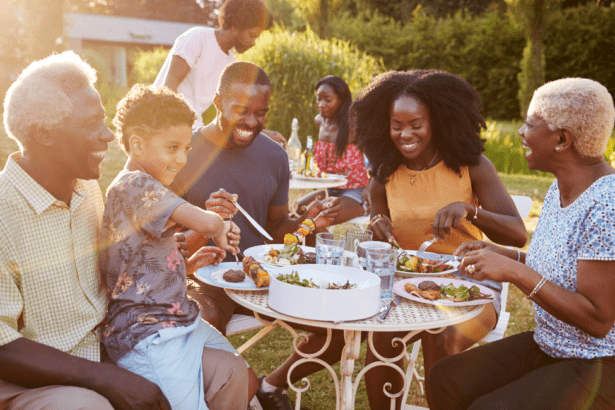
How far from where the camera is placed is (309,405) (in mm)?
3596

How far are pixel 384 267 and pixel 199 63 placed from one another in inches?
130

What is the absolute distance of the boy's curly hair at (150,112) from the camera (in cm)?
216

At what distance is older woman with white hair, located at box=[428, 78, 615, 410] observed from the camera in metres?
1.90

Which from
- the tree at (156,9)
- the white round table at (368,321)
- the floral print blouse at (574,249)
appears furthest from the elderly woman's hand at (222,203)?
the tree at (156,9)

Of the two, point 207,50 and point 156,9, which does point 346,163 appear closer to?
point 207,50

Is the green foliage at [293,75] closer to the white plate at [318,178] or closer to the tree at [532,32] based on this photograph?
the white plate at [318,178]

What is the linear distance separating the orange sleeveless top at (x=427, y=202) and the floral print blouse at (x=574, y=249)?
2.95 feet

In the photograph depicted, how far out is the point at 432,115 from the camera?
3.24m

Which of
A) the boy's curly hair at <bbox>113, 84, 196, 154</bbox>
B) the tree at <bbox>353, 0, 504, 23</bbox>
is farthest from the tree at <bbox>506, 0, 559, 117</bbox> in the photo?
the boy's curly hair at <bbox>113, 84, 196, 154</bbox>

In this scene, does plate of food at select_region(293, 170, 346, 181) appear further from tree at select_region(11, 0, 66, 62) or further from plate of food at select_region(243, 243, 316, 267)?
tree at select_region(11, 0, 66, 62)

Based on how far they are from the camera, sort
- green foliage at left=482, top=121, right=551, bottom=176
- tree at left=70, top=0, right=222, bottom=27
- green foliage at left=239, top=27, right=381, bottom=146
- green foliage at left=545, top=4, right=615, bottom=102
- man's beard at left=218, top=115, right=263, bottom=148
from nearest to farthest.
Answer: man's beard at left=218, top=115, right=263, bottom=148
green foliage at left=239, top=27, right=381, bottom=146
green foliage at left=482, top=121, right=551, bottom=176
green foliage at left=545, top=4, right=615, bottom=102
tree at left=70, top=0, right=222, bottom=27

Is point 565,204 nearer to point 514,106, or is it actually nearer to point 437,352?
point 437,352

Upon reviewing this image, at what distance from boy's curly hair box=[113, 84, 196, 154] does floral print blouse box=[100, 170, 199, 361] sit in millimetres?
238

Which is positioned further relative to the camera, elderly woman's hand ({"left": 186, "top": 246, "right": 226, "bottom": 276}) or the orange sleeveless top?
the orange sleeveless top
